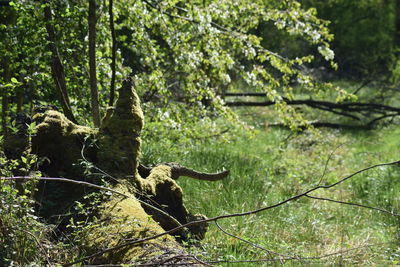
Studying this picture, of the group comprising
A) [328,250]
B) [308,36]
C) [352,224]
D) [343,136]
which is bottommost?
→ [343,136]

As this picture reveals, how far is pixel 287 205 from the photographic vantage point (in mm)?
6070

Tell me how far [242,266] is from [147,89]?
4067 millimetres

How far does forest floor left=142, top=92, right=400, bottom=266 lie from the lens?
13.4 ft

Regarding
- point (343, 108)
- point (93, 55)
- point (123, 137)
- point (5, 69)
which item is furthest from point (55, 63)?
point (343, 108)

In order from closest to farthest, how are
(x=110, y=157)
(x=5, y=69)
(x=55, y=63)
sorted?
1. (x=110, y=157)
2. (x=55, y=63)
3. (x=5, y=69)

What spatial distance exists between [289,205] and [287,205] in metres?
0.06

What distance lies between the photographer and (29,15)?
514cm

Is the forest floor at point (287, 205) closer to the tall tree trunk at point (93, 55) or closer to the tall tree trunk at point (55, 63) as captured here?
the tall tree trunk at point (93, 55)

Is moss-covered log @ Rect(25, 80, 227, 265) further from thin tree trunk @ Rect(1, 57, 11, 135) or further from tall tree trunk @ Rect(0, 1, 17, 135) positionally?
tall tree trunk @ Rect(0, 1, 17, 135)

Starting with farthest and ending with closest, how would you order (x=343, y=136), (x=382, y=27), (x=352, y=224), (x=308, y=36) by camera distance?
1. (x=382, y=27)
2. (x=343, y=136)
3. (x=308, y=36)
4. (x=352, y=224)

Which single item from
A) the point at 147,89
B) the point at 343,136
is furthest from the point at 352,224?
the point at 343,136

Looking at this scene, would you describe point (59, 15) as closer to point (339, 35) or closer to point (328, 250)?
point (328, 250)

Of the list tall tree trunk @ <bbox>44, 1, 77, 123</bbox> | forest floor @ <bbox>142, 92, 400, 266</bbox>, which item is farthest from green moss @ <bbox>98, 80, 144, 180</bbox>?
tall tree trunk @ <bbox>44, 1, 77, 123</bbox>

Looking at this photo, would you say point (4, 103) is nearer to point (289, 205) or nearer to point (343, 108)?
point (289, 205)
